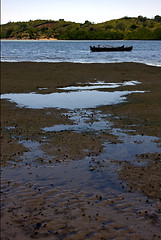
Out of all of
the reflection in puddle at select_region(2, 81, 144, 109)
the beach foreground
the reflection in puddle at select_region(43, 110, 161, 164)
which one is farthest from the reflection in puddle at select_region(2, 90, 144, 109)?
the reflection in puddle at select_region(43, 110, 161, 164)

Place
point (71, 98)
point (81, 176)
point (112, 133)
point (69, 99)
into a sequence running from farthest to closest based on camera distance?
point (71, 98) → point (69, 99) → point (112, 133) → point (81, 176)

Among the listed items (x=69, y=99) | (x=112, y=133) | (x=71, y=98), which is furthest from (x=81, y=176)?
(x=71, y=98)

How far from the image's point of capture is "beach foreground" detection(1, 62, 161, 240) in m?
6.14

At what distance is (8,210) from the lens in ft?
22.1

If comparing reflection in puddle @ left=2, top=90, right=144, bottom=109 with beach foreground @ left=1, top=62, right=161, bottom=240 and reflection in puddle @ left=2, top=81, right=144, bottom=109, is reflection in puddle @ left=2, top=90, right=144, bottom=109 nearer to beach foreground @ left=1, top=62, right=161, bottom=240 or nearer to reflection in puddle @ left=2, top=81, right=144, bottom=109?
reflection in puddle @ left=2, top=81, right=144, bottom=109

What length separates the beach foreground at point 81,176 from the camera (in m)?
6.14

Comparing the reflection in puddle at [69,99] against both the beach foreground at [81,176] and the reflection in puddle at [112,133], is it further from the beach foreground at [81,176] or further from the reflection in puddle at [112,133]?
the reflection in puddle at [112,133]

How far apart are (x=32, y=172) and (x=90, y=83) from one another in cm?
1812

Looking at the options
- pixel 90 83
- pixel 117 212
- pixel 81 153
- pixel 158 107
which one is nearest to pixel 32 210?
pixel 117 212

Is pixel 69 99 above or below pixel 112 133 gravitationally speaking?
above

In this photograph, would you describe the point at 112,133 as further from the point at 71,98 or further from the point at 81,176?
the point at 71,98

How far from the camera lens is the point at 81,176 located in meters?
8.41

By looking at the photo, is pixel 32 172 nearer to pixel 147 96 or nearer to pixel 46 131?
pixel 46 131

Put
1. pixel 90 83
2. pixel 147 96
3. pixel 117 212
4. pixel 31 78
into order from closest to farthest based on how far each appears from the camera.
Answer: pixel 117 212, pixel 147 96, pixel 90 83, pixel 31 78
